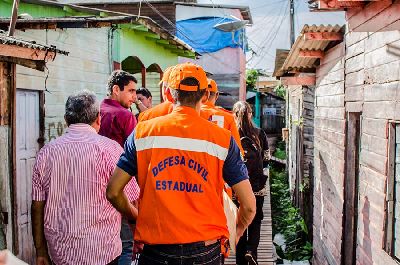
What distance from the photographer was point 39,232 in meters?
3.73

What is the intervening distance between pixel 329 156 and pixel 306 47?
1992 millimetres

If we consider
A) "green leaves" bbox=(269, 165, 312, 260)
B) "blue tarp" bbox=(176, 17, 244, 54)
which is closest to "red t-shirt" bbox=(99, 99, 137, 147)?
"green leaves" bbox=(269, 165, 312, 260)

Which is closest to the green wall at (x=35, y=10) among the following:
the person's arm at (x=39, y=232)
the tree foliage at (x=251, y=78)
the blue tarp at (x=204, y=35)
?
the person's arm at (x=39, y=232)

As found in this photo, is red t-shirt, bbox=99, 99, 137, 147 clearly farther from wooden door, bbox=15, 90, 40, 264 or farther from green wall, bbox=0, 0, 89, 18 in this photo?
green wall, bbox=0, 0, 89, 18

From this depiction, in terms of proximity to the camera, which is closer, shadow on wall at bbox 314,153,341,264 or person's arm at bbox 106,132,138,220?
person's arm at bbox 106,132,138,220

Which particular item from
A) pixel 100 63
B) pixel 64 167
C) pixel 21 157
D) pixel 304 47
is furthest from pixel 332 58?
pixel 64 167

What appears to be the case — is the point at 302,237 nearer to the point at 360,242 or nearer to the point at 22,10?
the point at 360,242

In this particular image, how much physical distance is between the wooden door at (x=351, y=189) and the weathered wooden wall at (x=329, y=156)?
21cm

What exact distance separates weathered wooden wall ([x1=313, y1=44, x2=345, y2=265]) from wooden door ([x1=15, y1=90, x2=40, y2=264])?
14.8 feet

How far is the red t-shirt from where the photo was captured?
16.5 ft

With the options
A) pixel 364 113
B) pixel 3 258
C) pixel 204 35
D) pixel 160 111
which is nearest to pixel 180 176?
pixel 3 258

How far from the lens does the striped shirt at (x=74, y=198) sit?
3.67m

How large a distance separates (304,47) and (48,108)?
14.8ft

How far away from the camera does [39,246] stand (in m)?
3.76
